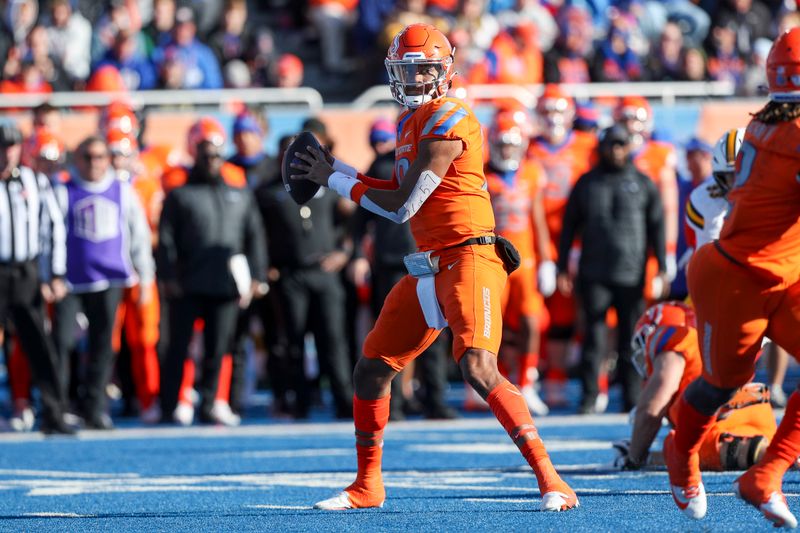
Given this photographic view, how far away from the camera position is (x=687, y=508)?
571 cm

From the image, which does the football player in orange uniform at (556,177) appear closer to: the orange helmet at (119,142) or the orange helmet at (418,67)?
the orange helmet at (119,142)

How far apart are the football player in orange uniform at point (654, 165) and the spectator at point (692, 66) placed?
2743mm

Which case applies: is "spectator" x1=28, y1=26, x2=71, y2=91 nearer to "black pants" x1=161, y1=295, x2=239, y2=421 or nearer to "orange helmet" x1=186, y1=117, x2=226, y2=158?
"orange helmet" x1=186, y1=117, x2=226, y2=158

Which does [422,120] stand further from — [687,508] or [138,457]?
[138,457]

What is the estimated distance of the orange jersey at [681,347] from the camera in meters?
7.27

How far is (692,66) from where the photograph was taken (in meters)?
15.6

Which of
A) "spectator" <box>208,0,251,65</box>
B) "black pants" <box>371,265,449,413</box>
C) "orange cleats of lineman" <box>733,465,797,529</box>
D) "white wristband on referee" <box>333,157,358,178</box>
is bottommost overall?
"black pants" <box>371,265,449,413</box>

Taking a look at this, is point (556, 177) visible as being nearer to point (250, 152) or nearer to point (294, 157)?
point (250, 152)

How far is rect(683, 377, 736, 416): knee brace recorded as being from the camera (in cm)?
565

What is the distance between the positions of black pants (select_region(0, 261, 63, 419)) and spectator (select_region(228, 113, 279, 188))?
224cm

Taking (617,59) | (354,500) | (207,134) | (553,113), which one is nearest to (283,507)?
(354,500)

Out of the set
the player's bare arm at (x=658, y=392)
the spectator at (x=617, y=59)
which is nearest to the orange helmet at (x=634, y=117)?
the spectator at (x=617, y=59)

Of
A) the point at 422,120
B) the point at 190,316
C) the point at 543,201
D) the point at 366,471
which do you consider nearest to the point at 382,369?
the point at 366,471

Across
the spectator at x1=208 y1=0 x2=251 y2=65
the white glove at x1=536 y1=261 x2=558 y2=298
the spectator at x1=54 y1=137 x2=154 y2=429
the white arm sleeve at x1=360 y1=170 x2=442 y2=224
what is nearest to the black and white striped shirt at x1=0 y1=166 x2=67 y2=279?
the spectator at x1=54 y1=137 x2=154 y2=429
